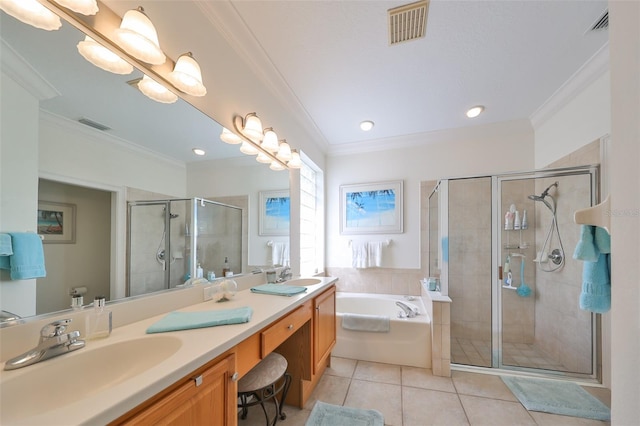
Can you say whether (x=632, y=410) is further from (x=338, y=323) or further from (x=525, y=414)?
(x=338, y=323)

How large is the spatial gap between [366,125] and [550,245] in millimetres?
2240

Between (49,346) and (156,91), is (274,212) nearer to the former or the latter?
(156,91)

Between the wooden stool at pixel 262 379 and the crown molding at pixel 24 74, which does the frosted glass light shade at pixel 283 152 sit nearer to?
the crown molding at pixel 24 74

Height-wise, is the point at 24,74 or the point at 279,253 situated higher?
the point at 24,74

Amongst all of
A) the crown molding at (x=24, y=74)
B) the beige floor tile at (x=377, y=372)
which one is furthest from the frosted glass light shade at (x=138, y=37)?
the beige floor tile at (x=377, y=372)

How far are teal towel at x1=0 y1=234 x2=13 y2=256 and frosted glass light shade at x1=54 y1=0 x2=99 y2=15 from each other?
782mm

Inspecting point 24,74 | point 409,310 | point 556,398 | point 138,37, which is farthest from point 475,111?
point 24,74

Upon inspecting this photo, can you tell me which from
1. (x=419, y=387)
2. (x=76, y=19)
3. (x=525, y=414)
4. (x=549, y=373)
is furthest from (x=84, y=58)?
(x=549, y=373)

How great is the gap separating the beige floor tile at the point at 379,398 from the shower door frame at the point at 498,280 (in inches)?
42.8

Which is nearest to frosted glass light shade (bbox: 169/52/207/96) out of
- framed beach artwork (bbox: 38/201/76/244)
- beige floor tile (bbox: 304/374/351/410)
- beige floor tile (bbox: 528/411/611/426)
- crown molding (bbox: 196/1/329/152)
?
crown molding (bbox: 196/1/329/152)

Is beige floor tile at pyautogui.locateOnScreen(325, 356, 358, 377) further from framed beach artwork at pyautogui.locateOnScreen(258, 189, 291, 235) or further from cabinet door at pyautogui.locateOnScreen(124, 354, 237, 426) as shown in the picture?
cabinet door at pyautogui.locateOnScreen(124, 354, 237, 426)

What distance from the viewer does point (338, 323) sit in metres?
2.54

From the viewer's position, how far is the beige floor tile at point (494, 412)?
1.61 m

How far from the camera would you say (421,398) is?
6.08 feet
